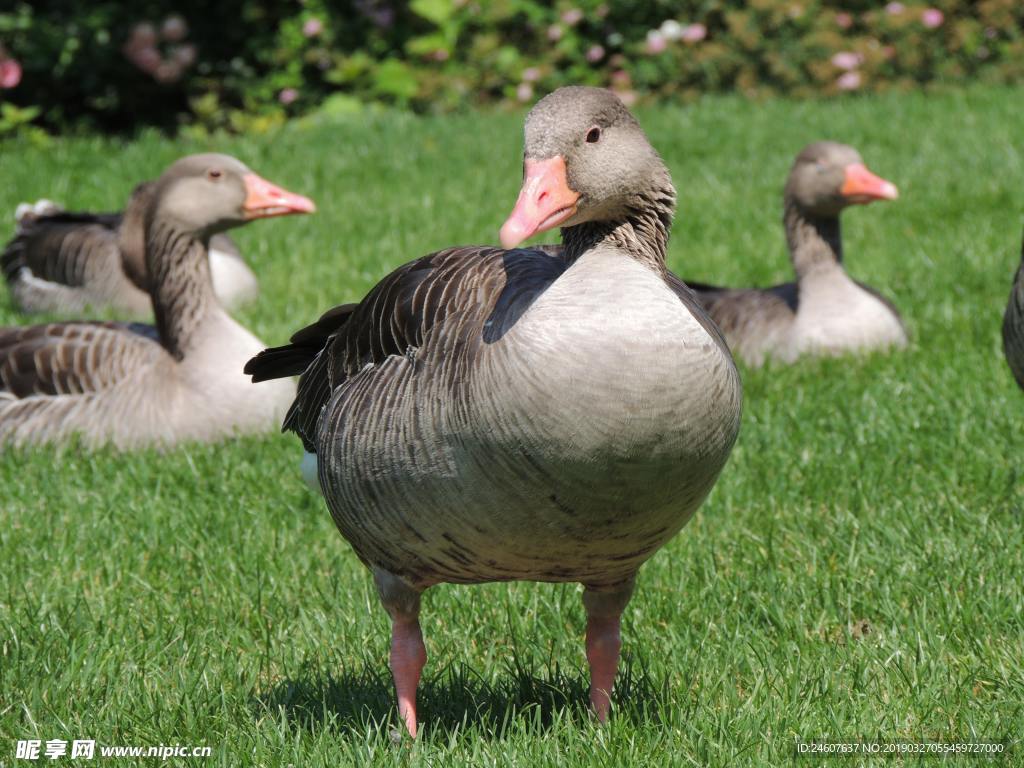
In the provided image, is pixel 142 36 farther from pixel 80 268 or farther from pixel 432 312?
pixel 432 312

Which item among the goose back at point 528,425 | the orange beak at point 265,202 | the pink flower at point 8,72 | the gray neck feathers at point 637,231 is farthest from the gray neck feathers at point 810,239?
the pink flower at point 8,72

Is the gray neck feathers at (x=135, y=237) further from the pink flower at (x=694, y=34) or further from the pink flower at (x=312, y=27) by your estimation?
the pink flower at (x=694, y=34)

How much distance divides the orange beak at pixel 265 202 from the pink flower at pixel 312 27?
9.17 metres

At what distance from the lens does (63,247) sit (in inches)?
345

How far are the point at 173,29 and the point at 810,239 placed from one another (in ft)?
30.3

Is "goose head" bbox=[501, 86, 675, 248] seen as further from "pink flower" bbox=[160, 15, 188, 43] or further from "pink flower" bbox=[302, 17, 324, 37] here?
"pink flower" bbox=[302, 17, 324, 37]

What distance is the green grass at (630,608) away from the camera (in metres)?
3.36

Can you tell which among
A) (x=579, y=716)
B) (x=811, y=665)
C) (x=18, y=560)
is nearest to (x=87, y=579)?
(x=18, y=560)

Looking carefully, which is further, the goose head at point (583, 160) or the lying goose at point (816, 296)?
the lying goose at point (816, 296)

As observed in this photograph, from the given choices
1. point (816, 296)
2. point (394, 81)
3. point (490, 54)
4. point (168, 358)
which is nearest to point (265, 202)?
point (168, 358)

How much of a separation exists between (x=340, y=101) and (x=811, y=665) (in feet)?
39.8

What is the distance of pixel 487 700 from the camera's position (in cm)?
360

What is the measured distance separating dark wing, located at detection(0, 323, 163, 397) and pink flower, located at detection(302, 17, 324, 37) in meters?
9.26

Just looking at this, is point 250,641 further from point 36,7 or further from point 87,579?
point 36,7
